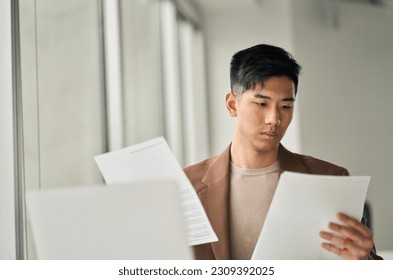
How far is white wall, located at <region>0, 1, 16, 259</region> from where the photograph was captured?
5.95 feet

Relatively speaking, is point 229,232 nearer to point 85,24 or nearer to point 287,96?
point 287,96

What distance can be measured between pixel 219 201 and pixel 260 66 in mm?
435

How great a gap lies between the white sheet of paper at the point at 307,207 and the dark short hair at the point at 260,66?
0.39 metres

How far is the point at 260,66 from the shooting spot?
65.1 inches

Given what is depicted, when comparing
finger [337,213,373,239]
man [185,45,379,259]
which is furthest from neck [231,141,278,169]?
finger [337,213,373,239]

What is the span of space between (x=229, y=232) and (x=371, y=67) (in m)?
0.66

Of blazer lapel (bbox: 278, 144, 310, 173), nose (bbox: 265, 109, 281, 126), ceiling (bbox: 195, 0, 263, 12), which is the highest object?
ceiling (bbox: 195, 0, 263, 12)

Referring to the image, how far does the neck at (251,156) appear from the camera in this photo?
1.64m

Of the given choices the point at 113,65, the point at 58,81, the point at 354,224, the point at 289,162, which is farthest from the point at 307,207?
the point at 58,81

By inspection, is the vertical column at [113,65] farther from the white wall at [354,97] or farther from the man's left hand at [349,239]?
the man's left hand at [349,239]

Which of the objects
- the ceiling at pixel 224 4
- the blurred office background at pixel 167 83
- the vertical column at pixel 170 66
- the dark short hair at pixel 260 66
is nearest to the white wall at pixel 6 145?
the blurred office background at pixel 167 83

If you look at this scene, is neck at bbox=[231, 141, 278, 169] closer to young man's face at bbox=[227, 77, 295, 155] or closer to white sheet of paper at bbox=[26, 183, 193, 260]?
young man's face at bbox=[227, 77, 295, 155]

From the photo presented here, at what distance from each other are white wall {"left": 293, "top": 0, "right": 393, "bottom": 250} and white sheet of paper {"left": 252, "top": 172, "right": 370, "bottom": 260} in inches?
9.6
